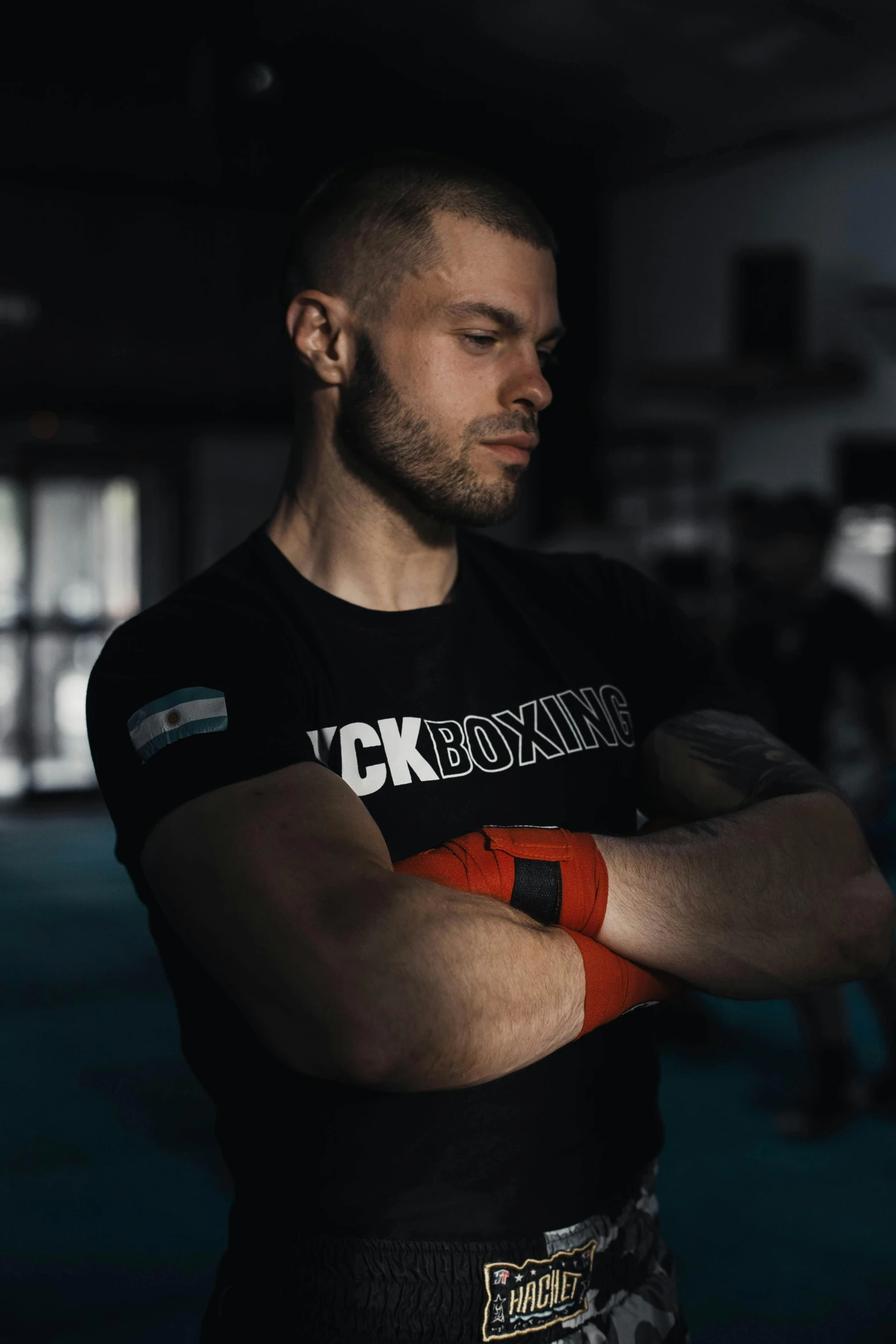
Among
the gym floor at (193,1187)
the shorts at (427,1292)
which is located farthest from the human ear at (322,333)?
the gym floor at (193,1187)

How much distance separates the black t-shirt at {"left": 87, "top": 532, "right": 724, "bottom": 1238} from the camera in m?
0.94

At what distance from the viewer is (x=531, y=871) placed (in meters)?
0.91

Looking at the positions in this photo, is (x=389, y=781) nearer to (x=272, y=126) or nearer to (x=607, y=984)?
(x=607, y=984)

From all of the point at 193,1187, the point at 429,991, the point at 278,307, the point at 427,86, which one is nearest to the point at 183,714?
the point at 429,991

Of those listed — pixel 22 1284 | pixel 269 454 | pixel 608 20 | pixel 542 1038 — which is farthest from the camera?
pixel 269 454

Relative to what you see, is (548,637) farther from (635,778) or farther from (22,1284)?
(22,1284)

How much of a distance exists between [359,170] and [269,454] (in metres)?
6.56

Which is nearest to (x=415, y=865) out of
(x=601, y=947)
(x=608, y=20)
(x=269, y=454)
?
(x=601, y=947)

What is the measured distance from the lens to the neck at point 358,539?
3.64 feet

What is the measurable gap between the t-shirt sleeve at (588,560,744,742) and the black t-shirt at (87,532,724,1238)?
4 centimetres

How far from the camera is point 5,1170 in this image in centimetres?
283

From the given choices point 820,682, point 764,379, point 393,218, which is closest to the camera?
point 393,218

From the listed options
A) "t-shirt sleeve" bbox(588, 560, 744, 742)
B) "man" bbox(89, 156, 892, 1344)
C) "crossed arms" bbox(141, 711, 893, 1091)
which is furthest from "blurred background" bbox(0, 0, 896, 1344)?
A: "crossed arms" bbox(141, 711, 893, 1091)

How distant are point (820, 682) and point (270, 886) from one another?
8.53 ft
